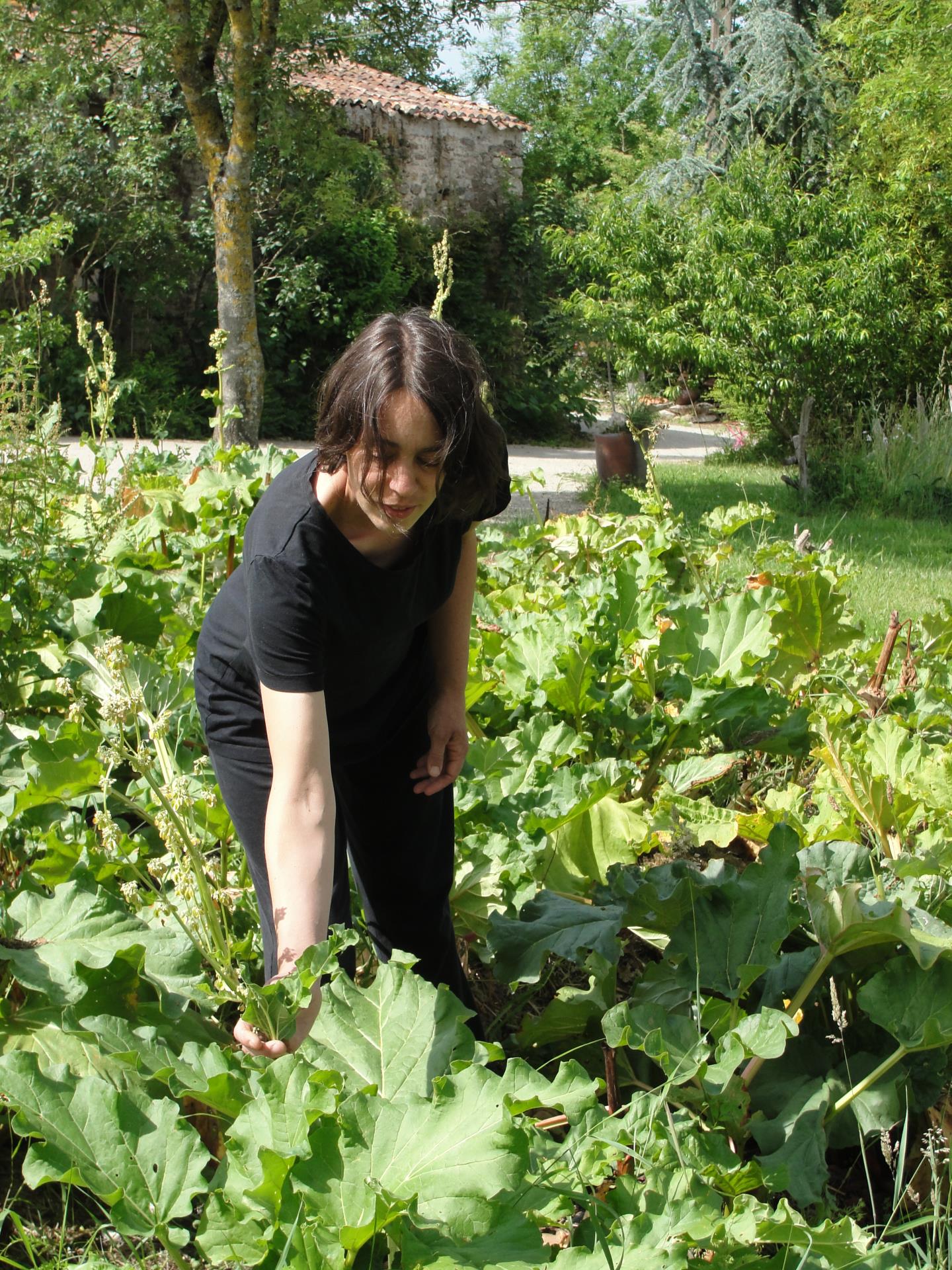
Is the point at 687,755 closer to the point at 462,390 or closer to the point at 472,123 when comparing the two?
the point at 462,390

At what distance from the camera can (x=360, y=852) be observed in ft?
7.77

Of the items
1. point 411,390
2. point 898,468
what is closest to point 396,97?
point 898,468

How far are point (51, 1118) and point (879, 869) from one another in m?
1.81

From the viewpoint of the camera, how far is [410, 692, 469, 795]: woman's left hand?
2.29 metres

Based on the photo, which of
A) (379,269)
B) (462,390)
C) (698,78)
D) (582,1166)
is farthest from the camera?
(698,78)

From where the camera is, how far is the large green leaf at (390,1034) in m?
1.69

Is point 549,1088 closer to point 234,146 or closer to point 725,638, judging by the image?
point 725,638

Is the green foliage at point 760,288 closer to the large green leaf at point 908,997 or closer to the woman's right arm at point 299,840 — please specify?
the large green leaf at point 908,997

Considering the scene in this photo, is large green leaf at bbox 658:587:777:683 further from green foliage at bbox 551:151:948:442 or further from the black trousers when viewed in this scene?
green foliage at bbox 551:151:948:442

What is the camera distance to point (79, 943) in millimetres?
1905

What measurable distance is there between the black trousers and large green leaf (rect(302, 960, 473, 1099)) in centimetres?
41

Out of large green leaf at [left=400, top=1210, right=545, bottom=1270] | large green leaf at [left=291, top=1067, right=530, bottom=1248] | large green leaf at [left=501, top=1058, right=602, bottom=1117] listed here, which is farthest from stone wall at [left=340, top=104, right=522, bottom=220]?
large green leaf at [left=400, top=1210, right=545, bottom=1270]

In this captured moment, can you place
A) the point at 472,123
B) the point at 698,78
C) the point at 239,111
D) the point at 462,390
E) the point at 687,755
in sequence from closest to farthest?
the point at 462,390 < the point at 687,755 < the point at 239,111 < the point at 472,123 < the point at 698,78

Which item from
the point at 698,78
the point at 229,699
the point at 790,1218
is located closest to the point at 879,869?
the point at 790,1218
